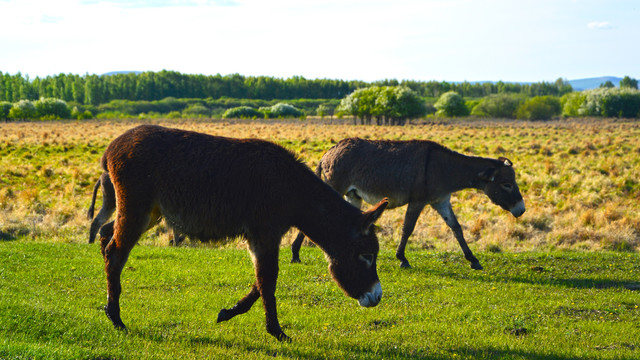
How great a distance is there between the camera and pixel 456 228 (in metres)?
11.7

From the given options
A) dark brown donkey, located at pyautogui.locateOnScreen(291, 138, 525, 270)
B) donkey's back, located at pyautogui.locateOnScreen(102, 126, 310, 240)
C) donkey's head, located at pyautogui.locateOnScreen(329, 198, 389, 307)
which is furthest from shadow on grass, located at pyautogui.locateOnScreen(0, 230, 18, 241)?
donkey's head, located at pyautogui.locateOnScreen(329, 198, 389, 307)

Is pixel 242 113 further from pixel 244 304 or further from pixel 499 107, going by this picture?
pixel 244 304

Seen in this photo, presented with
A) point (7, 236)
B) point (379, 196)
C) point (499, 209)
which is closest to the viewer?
point (379, 196)

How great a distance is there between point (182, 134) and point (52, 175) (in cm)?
2108

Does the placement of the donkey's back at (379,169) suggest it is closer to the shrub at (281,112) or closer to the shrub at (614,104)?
the shrub at (614,104)

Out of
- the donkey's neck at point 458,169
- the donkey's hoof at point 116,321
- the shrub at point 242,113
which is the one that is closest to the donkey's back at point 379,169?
the donkey's neck at point 458,169

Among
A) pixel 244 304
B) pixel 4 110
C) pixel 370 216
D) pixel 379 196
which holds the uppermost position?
pixel 4 110

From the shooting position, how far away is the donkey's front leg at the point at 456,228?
11.5 meters

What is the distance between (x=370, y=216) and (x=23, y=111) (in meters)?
110

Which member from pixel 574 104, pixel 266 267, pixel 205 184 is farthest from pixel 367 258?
pixel 574 104

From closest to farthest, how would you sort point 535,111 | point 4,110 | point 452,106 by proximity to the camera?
point 4,110
point 535,111
point 452,106

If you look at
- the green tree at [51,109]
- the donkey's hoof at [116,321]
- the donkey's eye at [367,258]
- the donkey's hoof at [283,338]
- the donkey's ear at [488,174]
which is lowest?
the donkey's hoof at [283,338]

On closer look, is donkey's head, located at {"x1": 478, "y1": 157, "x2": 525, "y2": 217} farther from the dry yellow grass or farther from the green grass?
the dry yellow grass

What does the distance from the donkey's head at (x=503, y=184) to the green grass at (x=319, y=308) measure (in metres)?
1.39
